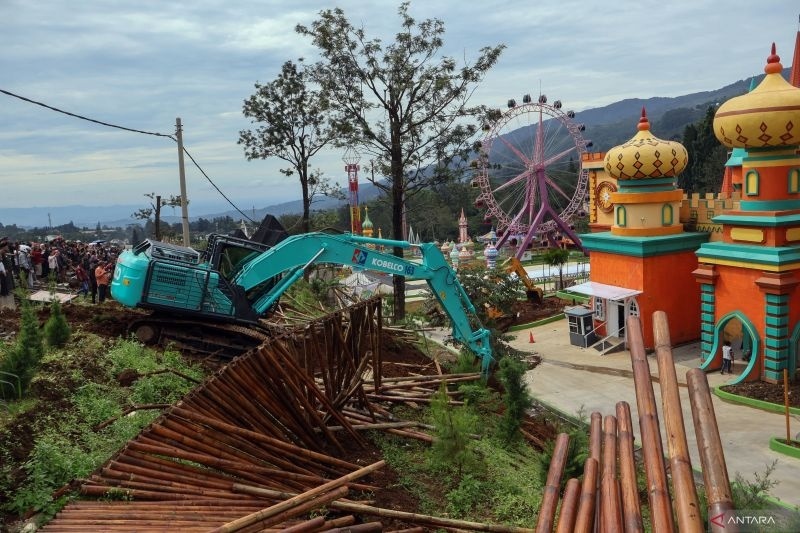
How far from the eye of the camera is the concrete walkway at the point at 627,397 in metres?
10.9

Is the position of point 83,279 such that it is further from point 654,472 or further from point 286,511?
point 654,472

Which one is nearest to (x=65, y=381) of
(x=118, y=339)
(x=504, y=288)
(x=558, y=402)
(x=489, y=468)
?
(x=118, y=339)

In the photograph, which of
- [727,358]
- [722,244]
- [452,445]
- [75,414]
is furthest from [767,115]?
[75,414]

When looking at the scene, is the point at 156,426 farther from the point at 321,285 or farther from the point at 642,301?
the point at 642,301

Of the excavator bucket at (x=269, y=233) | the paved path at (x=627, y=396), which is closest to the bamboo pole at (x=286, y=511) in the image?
the paved path at (x=627, y=396)

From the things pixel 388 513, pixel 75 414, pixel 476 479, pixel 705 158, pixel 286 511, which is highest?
pixel 705 158

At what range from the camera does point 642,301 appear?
19.1m

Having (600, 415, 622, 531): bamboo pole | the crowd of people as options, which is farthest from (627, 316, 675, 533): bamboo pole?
the crowd of people

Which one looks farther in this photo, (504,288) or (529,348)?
(529,348)

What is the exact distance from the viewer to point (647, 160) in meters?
19.5

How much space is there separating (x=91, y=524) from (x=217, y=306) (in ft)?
26.3

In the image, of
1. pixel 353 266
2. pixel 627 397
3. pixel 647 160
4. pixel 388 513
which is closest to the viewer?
pixel 388 513

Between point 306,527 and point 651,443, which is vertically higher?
point 651,443

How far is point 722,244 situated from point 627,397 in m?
5.16
